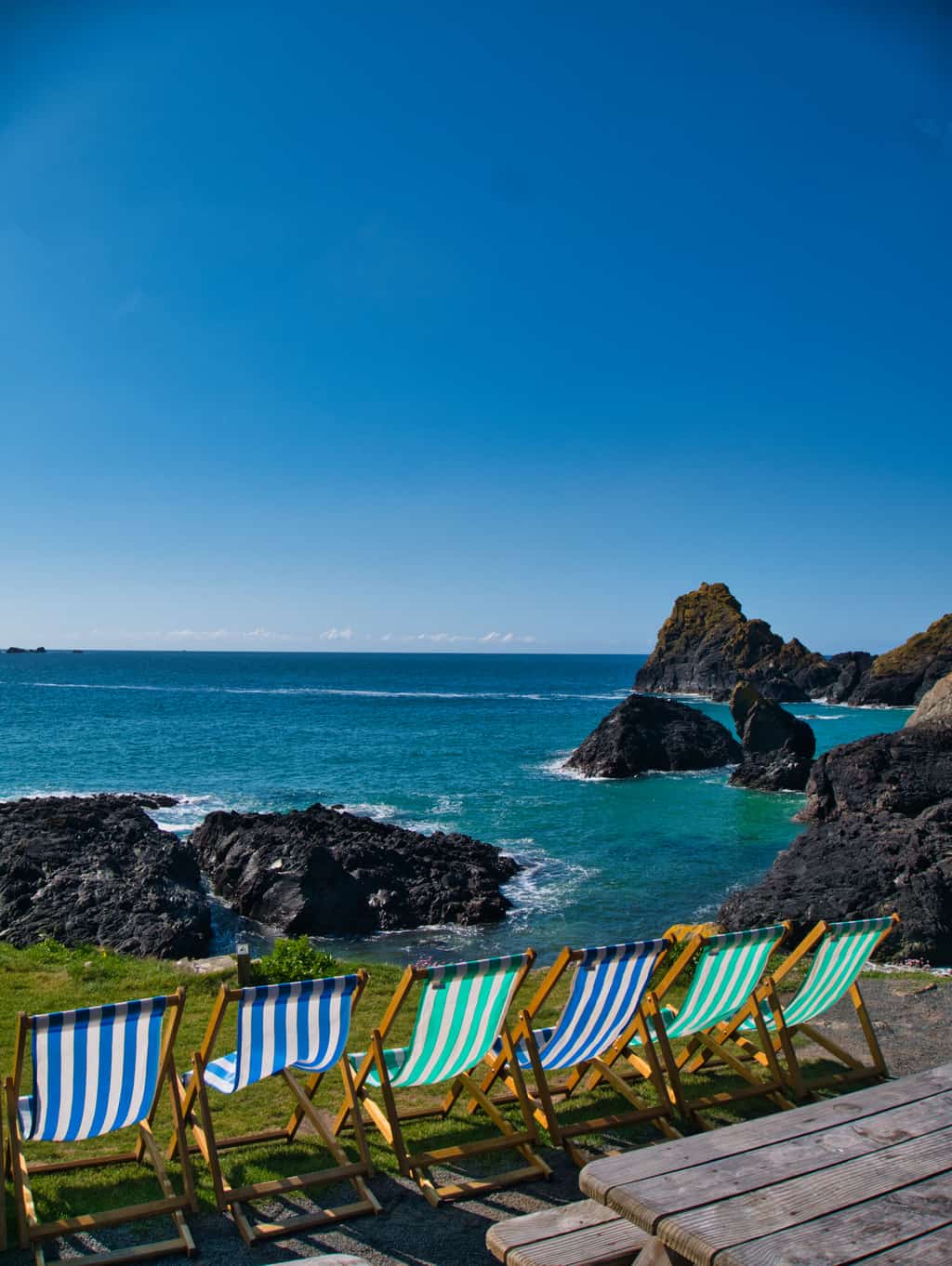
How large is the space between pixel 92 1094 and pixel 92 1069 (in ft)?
0.49

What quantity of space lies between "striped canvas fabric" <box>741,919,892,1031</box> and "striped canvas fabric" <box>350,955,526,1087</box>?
2360mm

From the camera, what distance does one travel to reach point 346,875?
19.9 metres

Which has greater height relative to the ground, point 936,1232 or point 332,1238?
point 936,1232

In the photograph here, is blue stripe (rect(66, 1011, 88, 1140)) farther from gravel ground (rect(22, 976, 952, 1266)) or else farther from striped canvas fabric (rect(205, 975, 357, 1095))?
striped canvas fabric (rect(205, 975, 357, 1095))

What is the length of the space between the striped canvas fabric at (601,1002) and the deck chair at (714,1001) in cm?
32

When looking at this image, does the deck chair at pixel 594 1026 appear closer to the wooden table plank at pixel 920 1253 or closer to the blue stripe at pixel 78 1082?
the blue stripe at pixel 78 1082

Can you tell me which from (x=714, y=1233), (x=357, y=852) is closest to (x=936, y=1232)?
(x=714, y=1233)

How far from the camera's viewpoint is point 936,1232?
9.16 ft

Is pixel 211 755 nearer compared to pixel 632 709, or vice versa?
pixel 632 709

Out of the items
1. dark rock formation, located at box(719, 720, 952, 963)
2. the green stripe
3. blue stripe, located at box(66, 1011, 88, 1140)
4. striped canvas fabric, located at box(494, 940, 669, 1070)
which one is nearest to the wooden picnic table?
striped canvas fabric, located at box(494, 940, 669, 1070)

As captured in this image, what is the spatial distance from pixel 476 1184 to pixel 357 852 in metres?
16.8

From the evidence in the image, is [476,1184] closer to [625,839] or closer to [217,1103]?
[217,1103]

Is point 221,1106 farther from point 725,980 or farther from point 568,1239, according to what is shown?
point 568,1239

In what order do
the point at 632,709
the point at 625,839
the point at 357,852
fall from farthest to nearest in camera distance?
the point at 632,709 → the point at 625,839 → the point at 357,852
